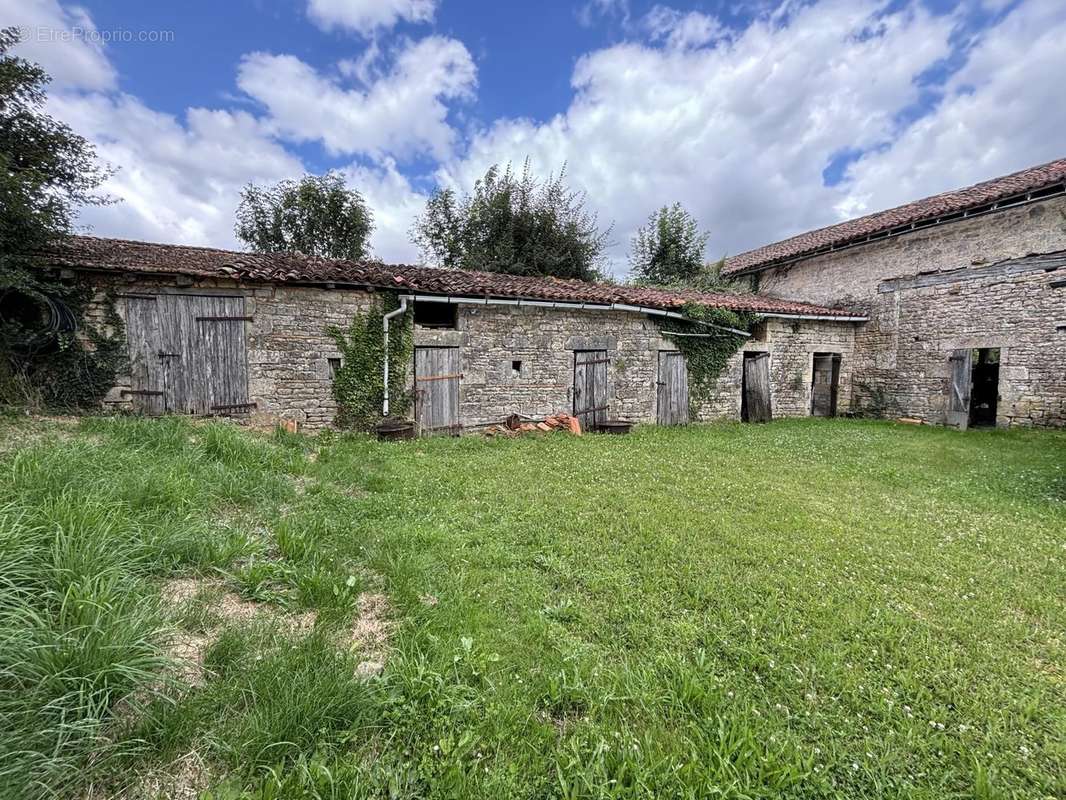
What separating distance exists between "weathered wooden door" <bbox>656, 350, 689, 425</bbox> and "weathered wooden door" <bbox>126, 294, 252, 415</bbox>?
967 cm

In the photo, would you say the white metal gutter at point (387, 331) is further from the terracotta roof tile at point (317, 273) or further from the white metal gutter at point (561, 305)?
the terracotta roof tile at point (317, 273)

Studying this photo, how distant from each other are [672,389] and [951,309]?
797 centimetres

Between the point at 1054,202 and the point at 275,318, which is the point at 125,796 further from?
the point at 1054,202

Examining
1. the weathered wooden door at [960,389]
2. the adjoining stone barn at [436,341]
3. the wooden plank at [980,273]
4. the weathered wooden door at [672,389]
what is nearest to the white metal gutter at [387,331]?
the adjoining stone barn at [436,341]

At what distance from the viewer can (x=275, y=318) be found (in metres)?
8.40

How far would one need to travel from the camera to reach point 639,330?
1140 cm

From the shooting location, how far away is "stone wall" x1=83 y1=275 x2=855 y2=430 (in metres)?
8.38

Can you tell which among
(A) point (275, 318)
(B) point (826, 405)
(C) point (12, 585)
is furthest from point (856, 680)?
(B) point (826, 405)

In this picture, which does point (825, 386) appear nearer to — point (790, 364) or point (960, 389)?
point (790, 364)

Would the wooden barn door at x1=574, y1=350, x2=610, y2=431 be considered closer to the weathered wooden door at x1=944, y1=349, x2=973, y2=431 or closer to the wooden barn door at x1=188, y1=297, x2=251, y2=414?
the wooden barn door at x1=188, y1=297, x2=251, y2=414

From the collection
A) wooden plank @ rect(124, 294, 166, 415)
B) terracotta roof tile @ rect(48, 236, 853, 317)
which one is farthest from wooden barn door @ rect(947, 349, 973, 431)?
wooden plank @ rect(124, 294, 166, 415)

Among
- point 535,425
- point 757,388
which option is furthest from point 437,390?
point 757,388

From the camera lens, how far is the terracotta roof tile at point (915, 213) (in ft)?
33.6

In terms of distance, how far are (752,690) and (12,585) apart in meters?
3.77
